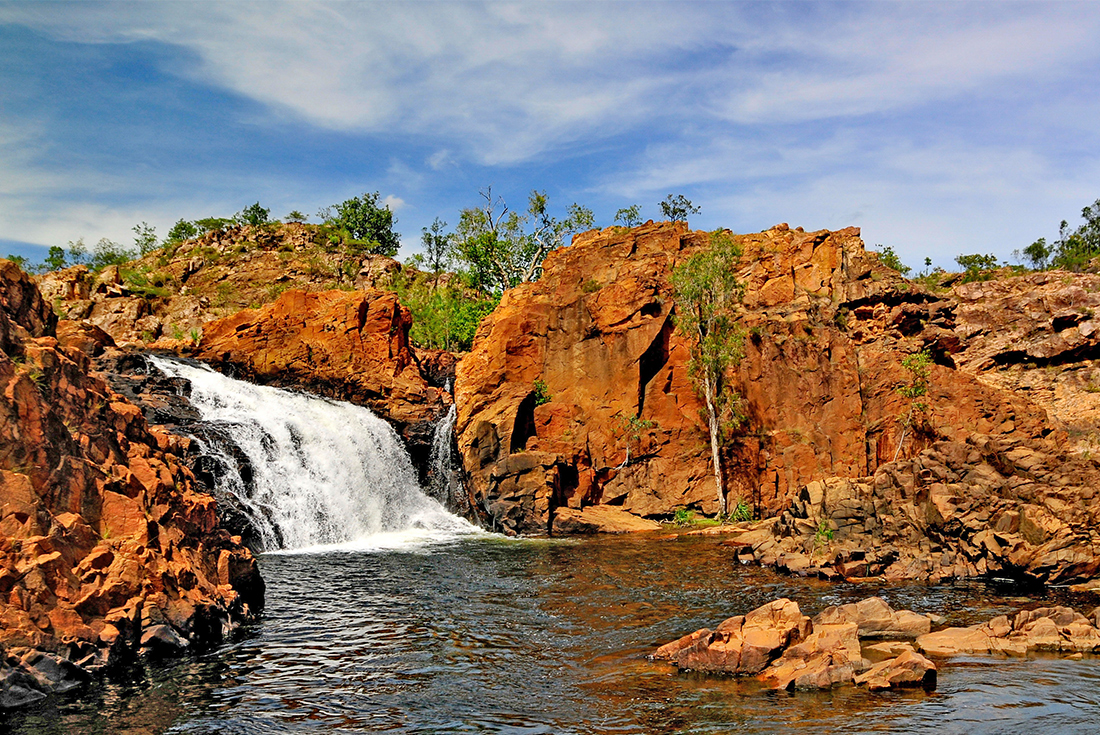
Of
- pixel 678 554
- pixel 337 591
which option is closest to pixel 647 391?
pixel 678 554

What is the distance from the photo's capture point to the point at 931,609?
19766 mm

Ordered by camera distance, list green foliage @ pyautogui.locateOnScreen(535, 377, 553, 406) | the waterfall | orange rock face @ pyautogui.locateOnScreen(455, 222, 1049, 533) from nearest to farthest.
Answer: orange rock face @ pyautogui.locateOnScreen(455, 222, 1049, 533), the waterfall, green foliage @ pyautogui.locateOnScreen(535, 377, 553, 406)

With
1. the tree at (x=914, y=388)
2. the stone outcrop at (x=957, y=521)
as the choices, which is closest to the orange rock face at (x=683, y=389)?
the tree at (x=914, y=388)

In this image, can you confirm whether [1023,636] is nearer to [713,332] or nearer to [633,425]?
[633,425]

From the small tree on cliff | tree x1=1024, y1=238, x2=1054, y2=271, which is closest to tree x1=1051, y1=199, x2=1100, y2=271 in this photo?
tree x1=1024, y1=238, x2=1054, y2=271

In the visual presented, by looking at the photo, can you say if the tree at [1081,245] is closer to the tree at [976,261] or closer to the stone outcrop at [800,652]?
the tree at [976,261]

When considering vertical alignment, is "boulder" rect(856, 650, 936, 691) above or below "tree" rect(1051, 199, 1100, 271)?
below

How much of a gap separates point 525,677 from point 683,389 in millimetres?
27971

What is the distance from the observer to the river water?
12.6m

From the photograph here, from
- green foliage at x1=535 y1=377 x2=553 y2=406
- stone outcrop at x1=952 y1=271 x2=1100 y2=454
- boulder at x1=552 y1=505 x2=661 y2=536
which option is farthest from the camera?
green foliage at x1=535 y1=377 x2=553 y2=406

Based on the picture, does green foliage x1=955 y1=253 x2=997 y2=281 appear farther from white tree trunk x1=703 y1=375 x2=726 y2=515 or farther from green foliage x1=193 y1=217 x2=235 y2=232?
green foliage x1=193 y1=217 x2=235 y2=232

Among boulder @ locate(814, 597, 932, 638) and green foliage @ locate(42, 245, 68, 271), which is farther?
green foliage @ locate(42, 245, 68, 271)

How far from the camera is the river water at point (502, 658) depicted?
12.6 m

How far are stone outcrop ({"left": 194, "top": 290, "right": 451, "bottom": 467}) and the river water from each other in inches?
394
